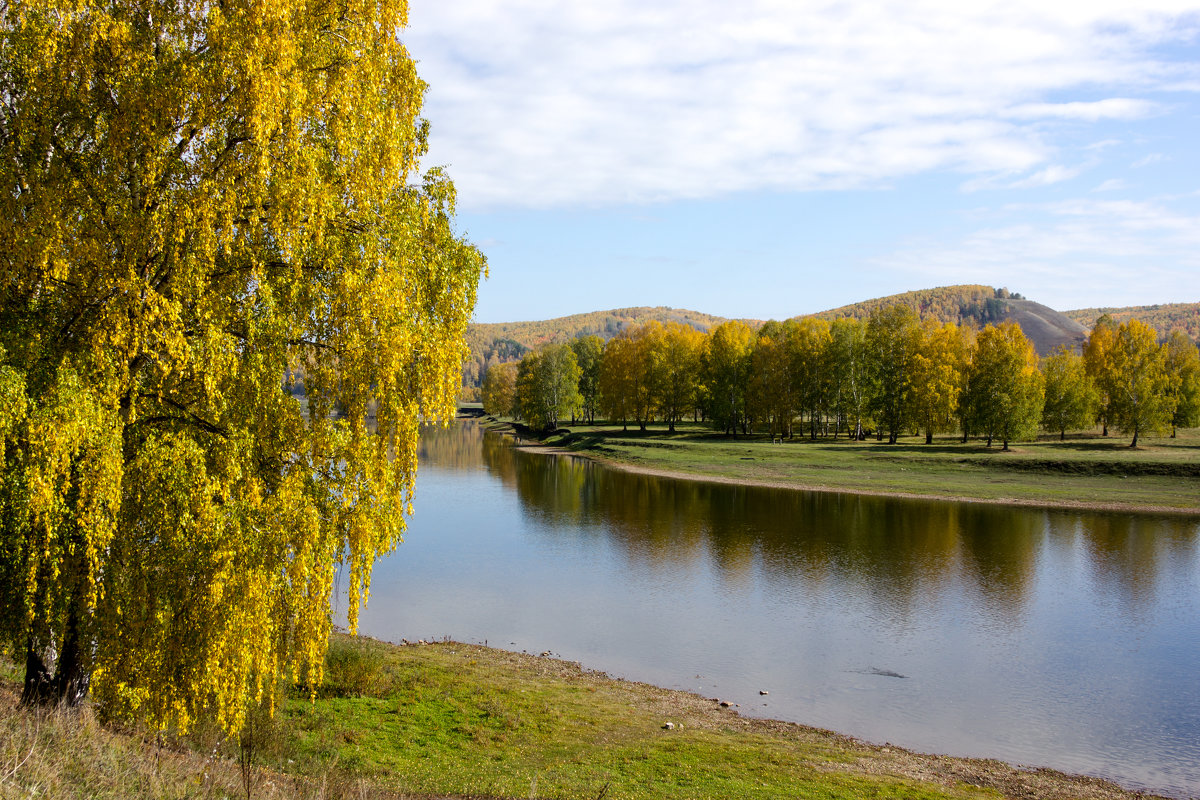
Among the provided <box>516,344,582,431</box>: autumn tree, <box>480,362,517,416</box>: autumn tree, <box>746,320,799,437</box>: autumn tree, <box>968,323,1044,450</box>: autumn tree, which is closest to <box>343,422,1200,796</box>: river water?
<box>968,323,1044,450</box>: autumn tree

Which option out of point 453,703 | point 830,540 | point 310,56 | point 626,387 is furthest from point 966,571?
point 626,387

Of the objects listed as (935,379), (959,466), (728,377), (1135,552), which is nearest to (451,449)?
(728,377)

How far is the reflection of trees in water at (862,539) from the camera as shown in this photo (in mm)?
32906

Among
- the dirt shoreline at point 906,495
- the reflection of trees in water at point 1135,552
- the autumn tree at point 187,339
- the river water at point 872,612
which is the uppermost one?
the autumn tree at point 187,339

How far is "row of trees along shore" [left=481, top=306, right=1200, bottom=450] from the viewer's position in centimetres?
7631

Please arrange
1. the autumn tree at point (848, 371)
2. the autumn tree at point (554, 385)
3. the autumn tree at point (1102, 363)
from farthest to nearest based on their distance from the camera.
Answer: the autumn tree at point (554, 385)
the autumn tree at point (848, 371)
the autumn tree at point (1102, 363)

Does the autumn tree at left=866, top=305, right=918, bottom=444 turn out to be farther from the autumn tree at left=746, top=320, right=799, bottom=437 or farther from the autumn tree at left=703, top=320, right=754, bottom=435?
the autumn tree at left=703, top=320, right=754, bottom=435

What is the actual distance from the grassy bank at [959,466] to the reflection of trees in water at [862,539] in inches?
177

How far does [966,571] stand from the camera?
34719 millimetres

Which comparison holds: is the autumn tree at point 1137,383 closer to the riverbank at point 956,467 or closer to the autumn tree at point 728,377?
the riverbank at point 956,467

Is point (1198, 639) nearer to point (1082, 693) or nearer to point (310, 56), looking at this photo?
point (1082, 693)

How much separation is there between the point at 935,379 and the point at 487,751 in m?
75.6

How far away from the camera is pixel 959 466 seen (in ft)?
222

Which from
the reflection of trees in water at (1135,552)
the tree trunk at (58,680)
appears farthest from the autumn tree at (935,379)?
the tree trunk at (58,680)
